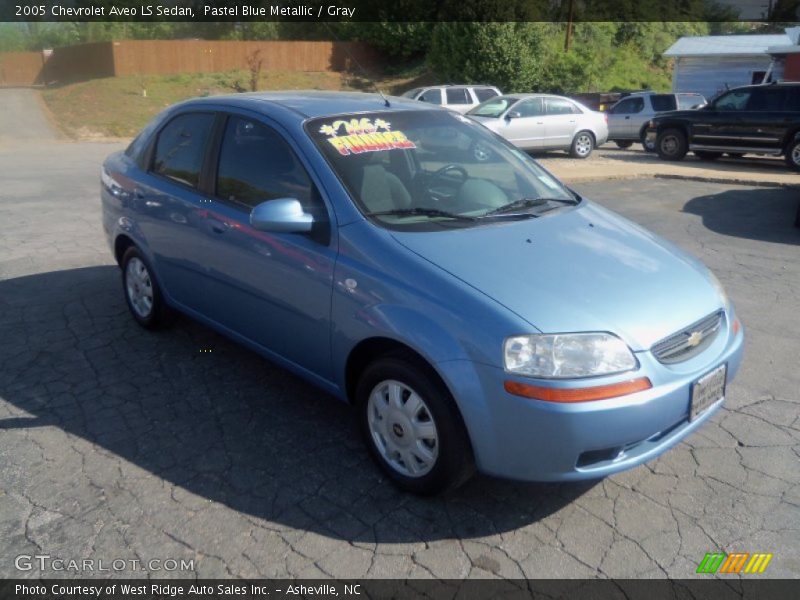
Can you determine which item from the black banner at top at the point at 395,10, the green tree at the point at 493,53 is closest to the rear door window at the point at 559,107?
the green tree at the point at 493,53

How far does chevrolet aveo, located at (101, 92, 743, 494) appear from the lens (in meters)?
2.96

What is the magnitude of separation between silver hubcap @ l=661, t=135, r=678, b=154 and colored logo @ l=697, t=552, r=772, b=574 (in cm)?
1550

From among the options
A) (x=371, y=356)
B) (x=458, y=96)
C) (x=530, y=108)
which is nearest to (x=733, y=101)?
(x=530, y=108)

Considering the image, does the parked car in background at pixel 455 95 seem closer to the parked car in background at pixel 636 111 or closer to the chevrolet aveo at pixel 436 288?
the parked car in background at pixel 636 111

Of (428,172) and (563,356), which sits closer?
(563,356)

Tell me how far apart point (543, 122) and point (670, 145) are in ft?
9.81

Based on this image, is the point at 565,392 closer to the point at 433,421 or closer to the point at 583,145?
the point at 433,421

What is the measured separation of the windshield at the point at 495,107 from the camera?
17719 millimetres

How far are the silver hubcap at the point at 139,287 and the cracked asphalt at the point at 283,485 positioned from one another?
0.64 feet

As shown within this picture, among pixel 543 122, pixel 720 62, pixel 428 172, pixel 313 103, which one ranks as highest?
pixel 313 103

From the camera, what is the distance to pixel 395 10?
4459 centimetres

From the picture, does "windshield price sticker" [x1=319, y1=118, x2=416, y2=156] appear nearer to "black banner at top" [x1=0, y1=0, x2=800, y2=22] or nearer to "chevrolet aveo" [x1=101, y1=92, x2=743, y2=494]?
"chevrolet aveo" [x1=101, y1=92, x2=743, y2=494]

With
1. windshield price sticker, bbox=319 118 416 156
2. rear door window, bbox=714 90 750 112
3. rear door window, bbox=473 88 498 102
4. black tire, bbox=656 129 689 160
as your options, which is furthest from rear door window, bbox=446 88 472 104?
windshield price sticker, bbox=319 118 416 156
